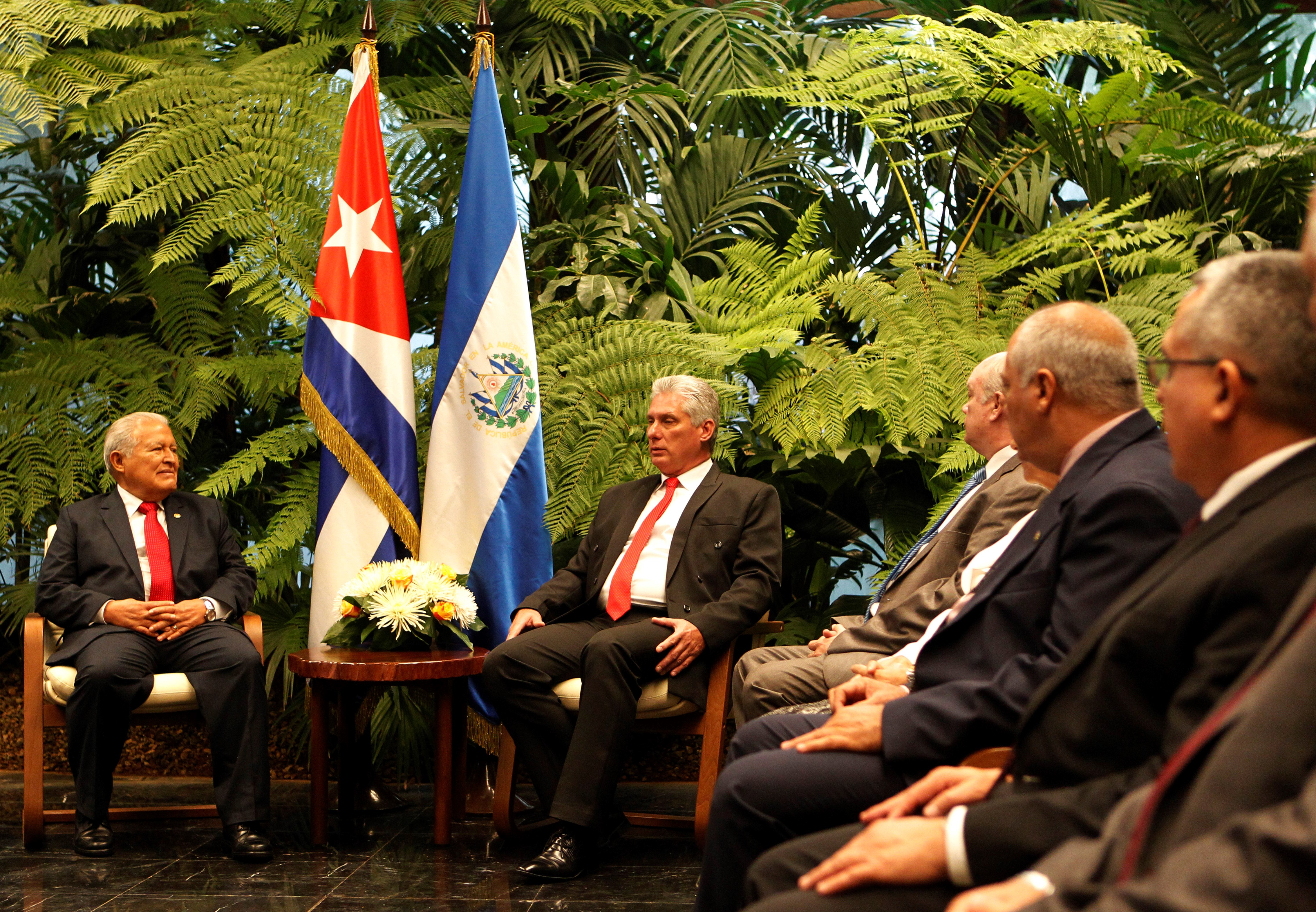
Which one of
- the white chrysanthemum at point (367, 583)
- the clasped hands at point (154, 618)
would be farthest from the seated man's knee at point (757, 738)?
the clasped hands at point (154, 618)

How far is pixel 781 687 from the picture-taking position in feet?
9.45

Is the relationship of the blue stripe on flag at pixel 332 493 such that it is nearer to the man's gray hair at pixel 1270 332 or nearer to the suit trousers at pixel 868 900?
the suit trousers at pixel 868 900

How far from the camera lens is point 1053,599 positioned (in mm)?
1875

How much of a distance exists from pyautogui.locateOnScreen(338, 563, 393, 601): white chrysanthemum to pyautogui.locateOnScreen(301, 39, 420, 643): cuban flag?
275 millimetres

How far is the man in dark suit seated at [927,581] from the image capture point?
2.72 m

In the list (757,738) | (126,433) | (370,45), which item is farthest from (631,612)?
(370,45)

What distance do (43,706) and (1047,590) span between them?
9.80ft

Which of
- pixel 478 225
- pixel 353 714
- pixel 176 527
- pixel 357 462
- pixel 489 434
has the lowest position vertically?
pixel 353 714

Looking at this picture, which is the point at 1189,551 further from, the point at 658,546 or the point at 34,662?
the point at 34,662

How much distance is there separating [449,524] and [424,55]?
2610 millimetres

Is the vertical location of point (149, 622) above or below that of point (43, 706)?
above

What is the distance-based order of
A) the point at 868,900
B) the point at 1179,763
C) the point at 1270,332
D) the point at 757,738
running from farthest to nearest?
the point at 757,738, the point at 868,900, the point at 1270,332, the point at 1179,763

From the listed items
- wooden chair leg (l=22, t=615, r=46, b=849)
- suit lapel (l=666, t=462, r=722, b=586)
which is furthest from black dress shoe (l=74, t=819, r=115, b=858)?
suit lapel (l=666, t=462, r=722, b=586)

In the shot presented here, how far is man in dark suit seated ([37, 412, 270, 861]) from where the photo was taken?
3365 mm
